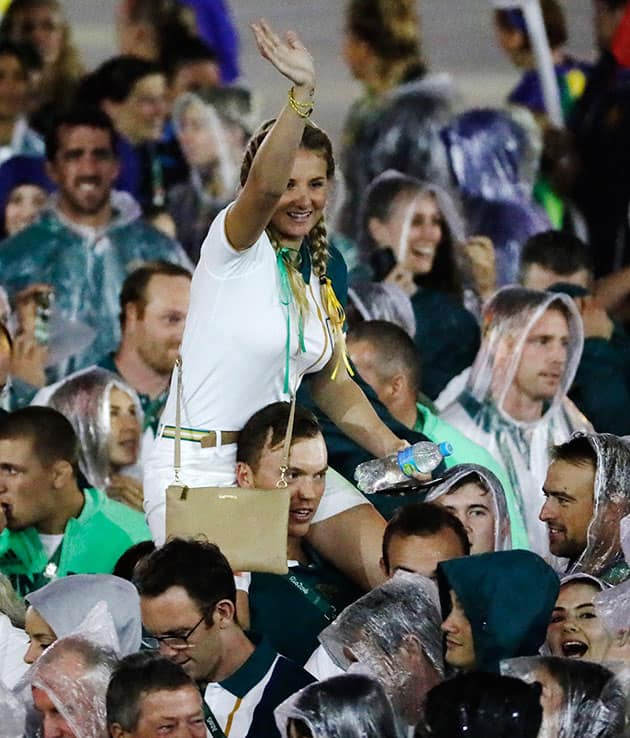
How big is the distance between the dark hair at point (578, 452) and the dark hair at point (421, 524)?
0.52m

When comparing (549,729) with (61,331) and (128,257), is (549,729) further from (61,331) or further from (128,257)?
(128,257)

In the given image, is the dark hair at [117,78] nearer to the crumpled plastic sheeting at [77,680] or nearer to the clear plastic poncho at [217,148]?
the clear plastic poncho at [217,148]

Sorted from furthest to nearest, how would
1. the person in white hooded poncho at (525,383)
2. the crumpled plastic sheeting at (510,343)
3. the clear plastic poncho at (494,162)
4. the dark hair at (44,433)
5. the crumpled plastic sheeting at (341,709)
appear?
Answer: the clear plastic poncho at (494,162) < the crumpled plastic sheeting at (510,343) < the person in white hooded poncho at (525,383) < the dark hair at (44,433) < the crumpled plastic sheeting at (341,709)

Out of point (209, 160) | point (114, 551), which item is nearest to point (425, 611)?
point (114, 551)

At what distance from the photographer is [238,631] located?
6.18 meters

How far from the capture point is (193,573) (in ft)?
20.1

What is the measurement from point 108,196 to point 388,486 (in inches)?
179

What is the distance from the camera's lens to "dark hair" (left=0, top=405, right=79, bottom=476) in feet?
25.2

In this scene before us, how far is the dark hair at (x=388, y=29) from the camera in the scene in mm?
13367

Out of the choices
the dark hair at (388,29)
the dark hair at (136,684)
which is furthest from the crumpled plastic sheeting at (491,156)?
the dark hair at (136,684)

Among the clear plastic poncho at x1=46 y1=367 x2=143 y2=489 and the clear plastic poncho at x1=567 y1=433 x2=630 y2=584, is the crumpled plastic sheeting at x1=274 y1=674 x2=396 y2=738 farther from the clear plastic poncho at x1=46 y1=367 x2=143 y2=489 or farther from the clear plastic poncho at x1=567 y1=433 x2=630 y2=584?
the clear plastic poncho at x1=46 y1=367 x2=143 y2=489

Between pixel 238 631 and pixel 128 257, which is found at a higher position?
pixel 128 257

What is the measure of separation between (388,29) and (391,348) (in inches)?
214

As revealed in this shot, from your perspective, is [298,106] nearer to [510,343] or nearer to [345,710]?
[345,710]
